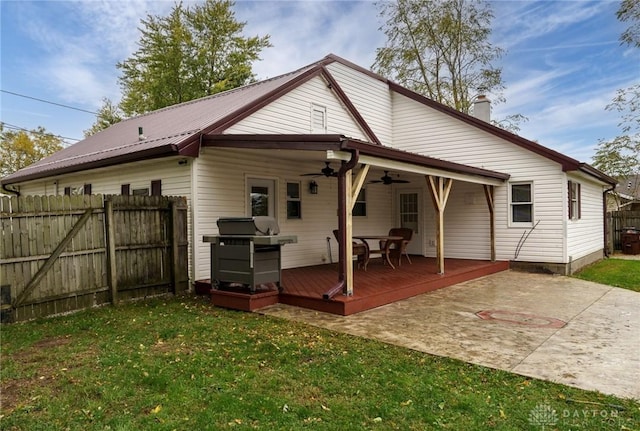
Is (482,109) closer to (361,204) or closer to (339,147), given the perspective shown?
(361,204)

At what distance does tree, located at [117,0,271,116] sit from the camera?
23781mm

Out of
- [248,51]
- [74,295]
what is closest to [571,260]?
[74,295]

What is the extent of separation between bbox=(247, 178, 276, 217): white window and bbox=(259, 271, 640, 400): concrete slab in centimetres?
278

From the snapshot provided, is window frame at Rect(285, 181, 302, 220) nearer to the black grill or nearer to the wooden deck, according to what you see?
the wooden deck

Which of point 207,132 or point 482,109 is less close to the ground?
point 482,109

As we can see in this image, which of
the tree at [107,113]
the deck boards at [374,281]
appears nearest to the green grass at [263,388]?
the deck boards at [374,281]

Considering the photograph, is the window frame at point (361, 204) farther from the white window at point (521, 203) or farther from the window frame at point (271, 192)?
the white window at point (521, 203)

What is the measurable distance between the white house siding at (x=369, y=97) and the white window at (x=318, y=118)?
1.52 meters

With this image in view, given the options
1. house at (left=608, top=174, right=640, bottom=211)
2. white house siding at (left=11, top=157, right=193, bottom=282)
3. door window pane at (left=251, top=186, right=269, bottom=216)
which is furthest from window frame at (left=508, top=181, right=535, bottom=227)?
house at (left=608, top=174, right=640, bottom=211)

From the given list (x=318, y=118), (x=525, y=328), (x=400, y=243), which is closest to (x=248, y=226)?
(x=525, y=328)

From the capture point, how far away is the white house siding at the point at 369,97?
11768 mm

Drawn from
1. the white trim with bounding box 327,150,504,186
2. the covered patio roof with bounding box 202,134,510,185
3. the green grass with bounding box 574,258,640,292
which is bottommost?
the green grass with bounding box 574,258,640,292

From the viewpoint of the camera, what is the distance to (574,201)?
1129 centimetres

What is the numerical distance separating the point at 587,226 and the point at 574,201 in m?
1.75
